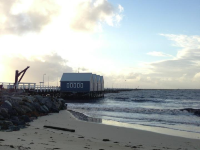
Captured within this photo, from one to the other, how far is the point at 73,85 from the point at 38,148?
160 ft

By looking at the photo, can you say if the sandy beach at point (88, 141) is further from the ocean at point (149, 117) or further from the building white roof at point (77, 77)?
the building white roof at point (77, 77)

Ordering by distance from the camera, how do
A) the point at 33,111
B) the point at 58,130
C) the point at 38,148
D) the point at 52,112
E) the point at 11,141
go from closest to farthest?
the point at 38,148 < the point at 11,141 < the point at 58,130 < the point at 33,111 < the point at 52,112

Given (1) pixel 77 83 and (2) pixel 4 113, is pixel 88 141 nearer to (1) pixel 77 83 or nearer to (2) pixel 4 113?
(2) pixel 4 113

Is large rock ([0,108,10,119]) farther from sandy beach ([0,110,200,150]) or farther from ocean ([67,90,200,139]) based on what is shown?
ocean ([67,90,200,139])

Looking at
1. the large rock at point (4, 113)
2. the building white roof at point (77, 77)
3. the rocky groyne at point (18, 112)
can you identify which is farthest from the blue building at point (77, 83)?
the large rock at point (4, 113)

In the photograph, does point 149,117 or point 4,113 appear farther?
point 149,117

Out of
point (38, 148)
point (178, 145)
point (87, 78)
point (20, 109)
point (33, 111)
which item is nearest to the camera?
point (38, 148)

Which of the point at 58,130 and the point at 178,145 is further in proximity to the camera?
the point at 58,130

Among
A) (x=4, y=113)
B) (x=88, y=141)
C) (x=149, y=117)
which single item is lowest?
(x=149, y=117)

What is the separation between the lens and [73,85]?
55531mm

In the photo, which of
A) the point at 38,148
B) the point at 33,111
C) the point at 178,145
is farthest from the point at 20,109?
the point at 178,145

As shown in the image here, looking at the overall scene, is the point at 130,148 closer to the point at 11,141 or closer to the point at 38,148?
the point at 38,148

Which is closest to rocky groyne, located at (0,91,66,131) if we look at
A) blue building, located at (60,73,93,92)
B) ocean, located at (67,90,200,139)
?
ocean, located at (67,90,200,139)

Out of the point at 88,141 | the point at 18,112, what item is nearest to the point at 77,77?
the point at 18,112
